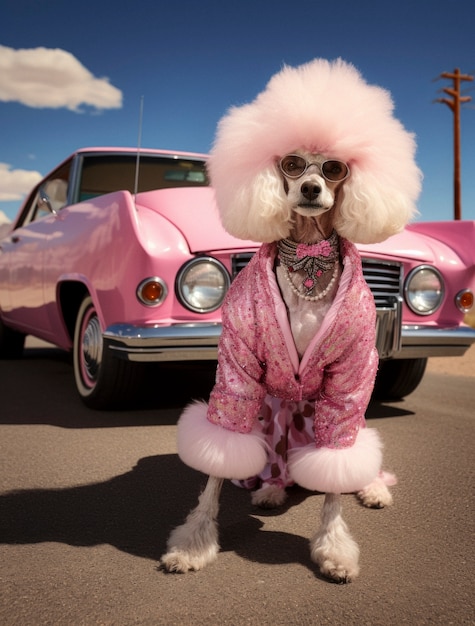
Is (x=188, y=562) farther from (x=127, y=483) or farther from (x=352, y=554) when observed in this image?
(x=127, y=483)

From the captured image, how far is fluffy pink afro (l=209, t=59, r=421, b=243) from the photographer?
201 cm

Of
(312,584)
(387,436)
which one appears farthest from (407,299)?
(312,584)

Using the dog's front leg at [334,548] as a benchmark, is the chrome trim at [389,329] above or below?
above

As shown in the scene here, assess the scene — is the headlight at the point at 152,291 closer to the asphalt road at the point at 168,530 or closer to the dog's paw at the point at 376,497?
the asphalt road at the point at 168,530

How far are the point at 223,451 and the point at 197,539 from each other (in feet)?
0.92

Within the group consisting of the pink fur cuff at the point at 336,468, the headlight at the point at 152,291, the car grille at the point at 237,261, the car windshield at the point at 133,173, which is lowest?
the pink fur cuff at the point at 336,468

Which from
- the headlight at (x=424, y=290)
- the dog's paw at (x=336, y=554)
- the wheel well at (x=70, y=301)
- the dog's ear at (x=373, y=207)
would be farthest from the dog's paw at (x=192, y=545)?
the wheel well at (x=70, y=301)

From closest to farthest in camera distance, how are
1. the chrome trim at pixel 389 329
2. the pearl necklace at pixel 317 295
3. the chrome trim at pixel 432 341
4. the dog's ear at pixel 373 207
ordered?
the dog's ear at pixel 373 207, the pearl necklace at pixel 317 295, the chrome trim at pixel 389 329, the chrome trim at pixel 432 341

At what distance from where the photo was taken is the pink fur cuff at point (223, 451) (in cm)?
208

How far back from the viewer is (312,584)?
1887mm

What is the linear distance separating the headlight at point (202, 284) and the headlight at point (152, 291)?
0.08 m

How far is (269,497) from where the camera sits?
2.53 meters

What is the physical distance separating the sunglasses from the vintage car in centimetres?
124

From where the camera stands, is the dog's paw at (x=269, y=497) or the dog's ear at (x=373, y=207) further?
the dog's paw at (x=269, y=497)
